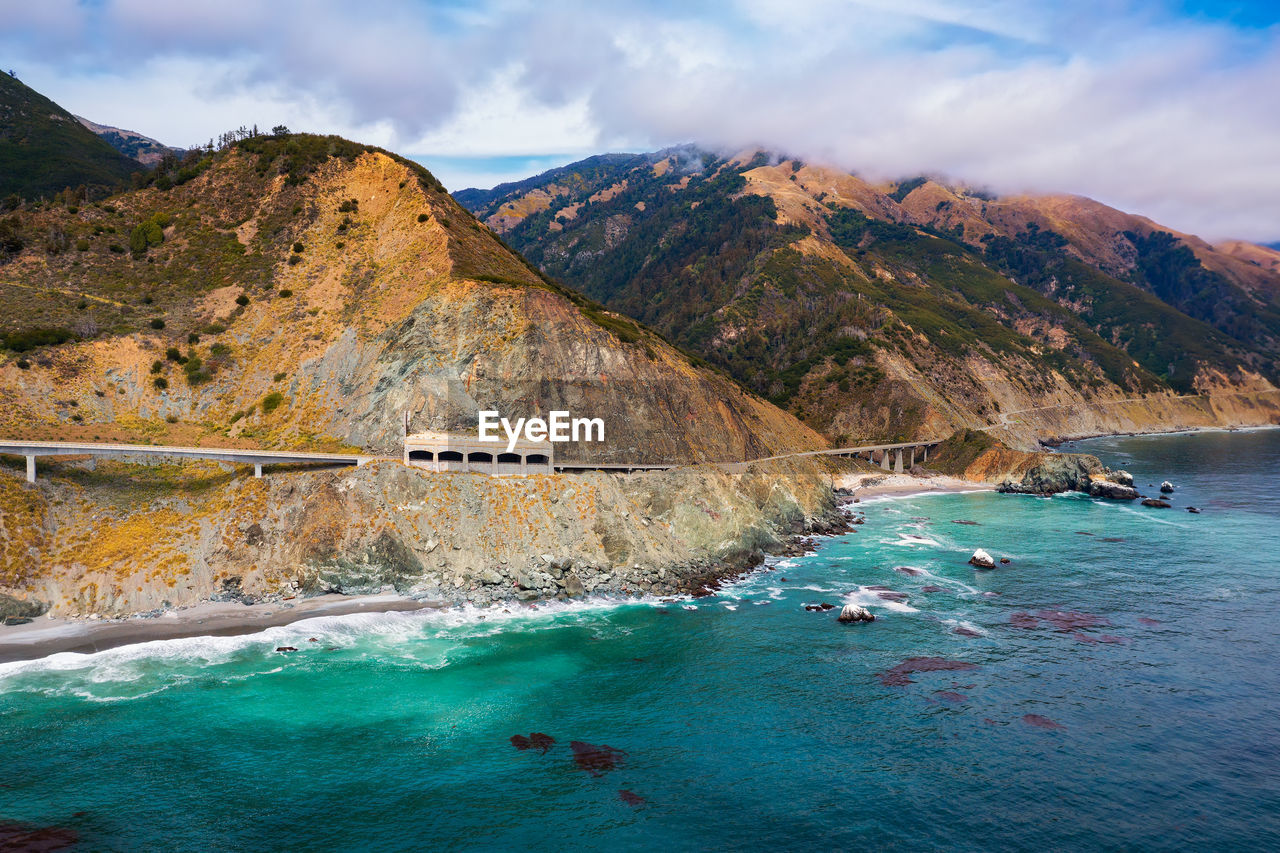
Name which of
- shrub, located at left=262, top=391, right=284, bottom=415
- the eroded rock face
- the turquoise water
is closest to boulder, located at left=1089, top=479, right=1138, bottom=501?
the eroded rock face

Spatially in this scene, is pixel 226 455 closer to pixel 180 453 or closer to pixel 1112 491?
pixel 180 453

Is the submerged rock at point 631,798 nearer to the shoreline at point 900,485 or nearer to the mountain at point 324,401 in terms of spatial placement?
the mountain at point 324,401

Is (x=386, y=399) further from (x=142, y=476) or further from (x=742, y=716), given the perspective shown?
(x=742, y=716)

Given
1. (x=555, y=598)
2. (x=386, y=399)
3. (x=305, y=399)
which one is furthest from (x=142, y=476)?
(x=555, y=598)

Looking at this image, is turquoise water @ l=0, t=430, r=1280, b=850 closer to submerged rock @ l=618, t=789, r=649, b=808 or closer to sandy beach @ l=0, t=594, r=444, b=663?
submerged rock @ l=618, t=789, r=649, b=808

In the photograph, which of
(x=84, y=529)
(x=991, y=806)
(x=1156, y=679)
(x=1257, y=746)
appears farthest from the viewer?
(x=84, y=529)

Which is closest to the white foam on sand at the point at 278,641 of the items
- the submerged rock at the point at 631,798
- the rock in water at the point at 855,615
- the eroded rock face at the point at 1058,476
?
the rock in water at the point at 855,615

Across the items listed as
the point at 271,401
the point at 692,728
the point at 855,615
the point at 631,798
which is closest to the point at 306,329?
the point at 271,401
